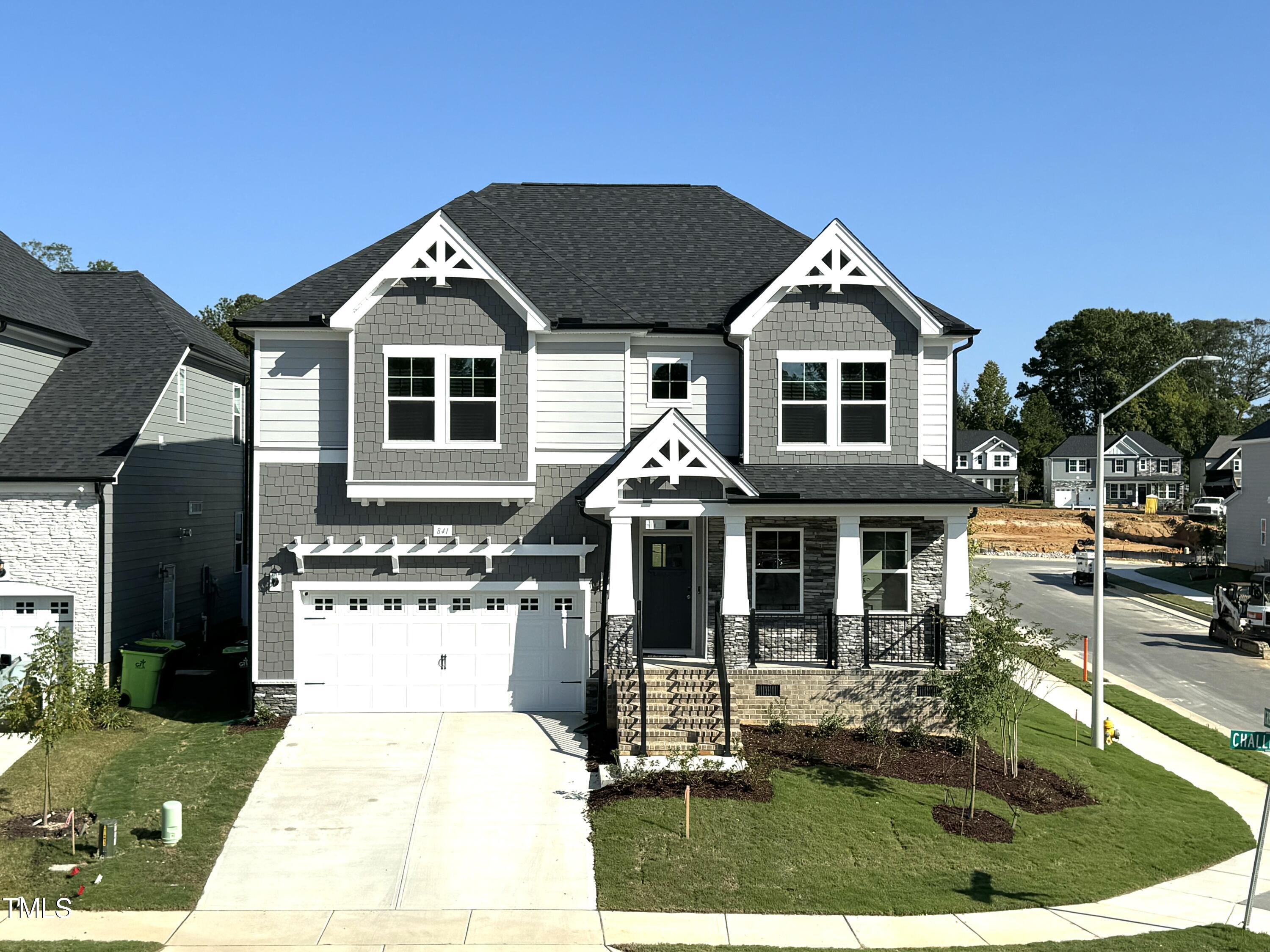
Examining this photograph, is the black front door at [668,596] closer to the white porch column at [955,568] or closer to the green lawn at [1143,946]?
the white porch column at [955,568]

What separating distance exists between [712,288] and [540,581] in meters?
6.90

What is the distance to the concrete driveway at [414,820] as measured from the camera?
11703mm

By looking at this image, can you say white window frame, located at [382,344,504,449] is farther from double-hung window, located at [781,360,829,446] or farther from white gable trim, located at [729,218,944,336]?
double-hung window, located at [781,360,829,446]

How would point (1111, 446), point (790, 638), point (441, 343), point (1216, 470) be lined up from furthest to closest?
point (1111, 446) → point (1216, 470) → point (790, 638) → point (441, 343)

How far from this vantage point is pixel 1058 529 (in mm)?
75125

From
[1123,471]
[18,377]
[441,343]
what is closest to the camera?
[441,343]

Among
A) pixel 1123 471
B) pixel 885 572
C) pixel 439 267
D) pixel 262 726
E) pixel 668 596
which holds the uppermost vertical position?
pixel 439 267

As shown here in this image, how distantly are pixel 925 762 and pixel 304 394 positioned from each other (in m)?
12.4

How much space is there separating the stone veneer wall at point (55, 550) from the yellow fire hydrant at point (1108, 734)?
Answer: 19.3m

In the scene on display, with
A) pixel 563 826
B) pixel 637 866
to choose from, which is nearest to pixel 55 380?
pixel 563 826

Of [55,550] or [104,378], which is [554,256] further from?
[55,550]

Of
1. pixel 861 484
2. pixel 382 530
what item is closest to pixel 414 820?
pixel 382 530

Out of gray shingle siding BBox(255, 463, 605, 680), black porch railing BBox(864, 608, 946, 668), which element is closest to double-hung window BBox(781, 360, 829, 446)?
black porch railing BBox(864, 608, 946, 668)

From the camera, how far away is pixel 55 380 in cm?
2158
